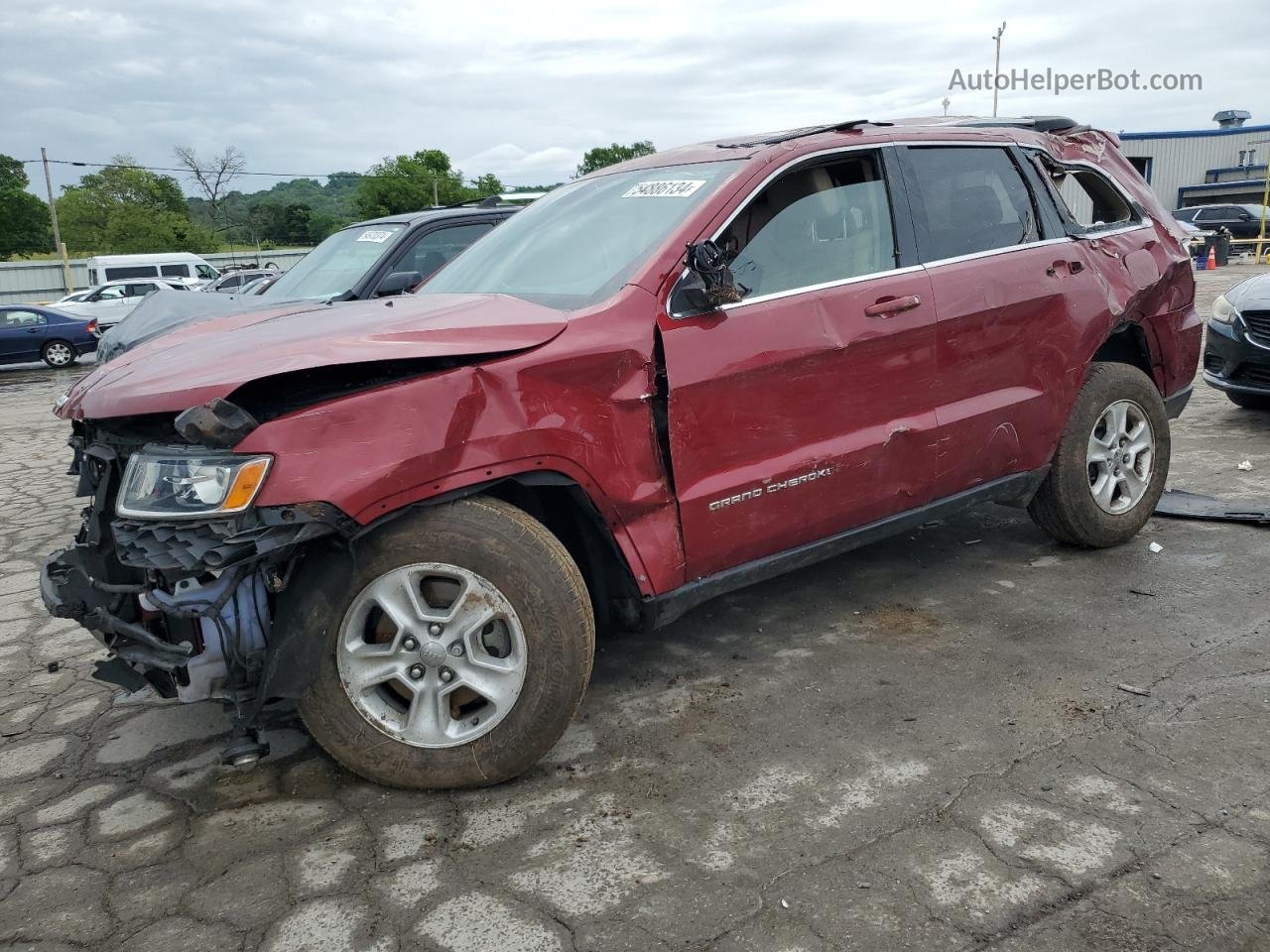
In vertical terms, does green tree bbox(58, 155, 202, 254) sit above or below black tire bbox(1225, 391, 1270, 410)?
above

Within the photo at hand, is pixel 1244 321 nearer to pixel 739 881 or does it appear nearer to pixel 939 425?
pixel 939 425

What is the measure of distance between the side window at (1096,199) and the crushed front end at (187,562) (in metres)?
3.90

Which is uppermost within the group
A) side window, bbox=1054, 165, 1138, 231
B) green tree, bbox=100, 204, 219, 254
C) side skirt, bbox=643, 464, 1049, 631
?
green tree, bbox=100, 204, 219, 254

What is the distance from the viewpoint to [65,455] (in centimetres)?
875

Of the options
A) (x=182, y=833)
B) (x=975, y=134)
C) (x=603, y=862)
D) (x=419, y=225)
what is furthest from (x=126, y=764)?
(x=419, y=225)

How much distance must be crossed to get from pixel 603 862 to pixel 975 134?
11.2 ft

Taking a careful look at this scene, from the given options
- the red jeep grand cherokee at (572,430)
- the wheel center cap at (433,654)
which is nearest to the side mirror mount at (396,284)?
the red jeep grand cherokee at (572,430)

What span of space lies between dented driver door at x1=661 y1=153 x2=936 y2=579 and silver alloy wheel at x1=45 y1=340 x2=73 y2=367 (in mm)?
19918

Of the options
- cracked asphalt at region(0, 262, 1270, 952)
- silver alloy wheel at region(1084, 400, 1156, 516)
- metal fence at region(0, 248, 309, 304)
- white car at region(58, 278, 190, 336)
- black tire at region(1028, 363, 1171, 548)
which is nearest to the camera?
cracked asphalt at region(0, 262, 1270, 952)

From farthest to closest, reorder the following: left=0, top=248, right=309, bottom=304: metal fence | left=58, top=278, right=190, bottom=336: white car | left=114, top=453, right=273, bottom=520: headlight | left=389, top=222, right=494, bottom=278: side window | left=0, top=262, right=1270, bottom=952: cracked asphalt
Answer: left=0, top=248, right=309, bottom=304: metal fence < left=58, top=278, right=190, bottom=336: white car < left=389, top=222, right=494, bottom=278: side window < left=114, top=453, right=273, bottom=520: headlight < left=0, top=262, right=1270, bottom=952: cracked asphalt

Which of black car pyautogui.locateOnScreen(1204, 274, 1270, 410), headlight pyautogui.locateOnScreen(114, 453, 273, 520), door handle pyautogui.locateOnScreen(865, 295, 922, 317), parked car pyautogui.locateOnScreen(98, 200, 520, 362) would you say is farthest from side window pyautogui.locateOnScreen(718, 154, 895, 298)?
black car pyautogui.locateOnScreen(1204, 274, 1270, 410)

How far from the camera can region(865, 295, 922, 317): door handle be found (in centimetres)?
367

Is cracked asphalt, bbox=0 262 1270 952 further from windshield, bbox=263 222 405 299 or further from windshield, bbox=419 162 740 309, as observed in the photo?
windshield, bbox=263 222 405 299

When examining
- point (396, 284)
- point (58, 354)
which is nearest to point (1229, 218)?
point (58, 354)
